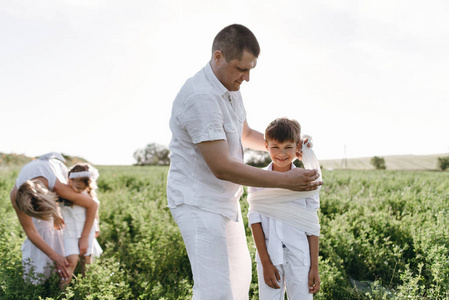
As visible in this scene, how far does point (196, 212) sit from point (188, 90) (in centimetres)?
83

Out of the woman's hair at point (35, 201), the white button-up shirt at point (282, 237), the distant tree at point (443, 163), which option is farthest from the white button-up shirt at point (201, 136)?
the distant tree at point (443, 163)

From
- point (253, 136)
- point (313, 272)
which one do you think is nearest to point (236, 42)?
point (253, 136)

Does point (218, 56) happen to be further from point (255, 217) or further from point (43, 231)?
point (43, 231)

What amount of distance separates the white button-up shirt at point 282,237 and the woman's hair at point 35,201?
2.43 metres

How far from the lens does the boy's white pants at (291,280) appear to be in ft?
8.95

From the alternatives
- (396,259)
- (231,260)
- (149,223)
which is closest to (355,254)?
(396,259)

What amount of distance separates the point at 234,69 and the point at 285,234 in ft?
4.20

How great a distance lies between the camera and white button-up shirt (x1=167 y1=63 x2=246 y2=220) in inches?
95.5

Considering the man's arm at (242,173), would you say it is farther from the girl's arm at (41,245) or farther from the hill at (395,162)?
the hill at (395,162)

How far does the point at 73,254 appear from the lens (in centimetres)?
426

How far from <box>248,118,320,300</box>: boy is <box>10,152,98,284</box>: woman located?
95.0 inches

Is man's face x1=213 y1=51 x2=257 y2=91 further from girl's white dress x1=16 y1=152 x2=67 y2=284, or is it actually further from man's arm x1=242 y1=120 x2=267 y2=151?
girl's white dress x1=16 y1=152 x2=67 y2=284

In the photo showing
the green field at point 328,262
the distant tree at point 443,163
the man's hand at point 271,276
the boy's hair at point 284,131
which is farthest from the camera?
the distant tree at point 443,163

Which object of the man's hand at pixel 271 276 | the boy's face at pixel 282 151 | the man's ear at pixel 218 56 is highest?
the man's ear at pixel 218 56
